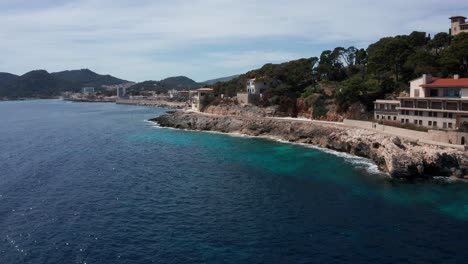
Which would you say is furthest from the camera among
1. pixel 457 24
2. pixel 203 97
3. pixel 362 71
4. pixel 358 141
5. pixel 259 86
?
pixel 203 97

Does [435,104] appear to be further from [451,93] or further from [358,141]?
[358,141]

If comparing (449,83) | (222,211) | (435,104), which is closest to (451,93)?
(449,83)

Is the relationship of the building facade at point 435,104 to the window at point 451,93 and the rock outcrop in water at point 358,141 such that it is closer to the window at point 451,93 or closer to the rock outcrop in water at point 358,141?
the window at point 451,93

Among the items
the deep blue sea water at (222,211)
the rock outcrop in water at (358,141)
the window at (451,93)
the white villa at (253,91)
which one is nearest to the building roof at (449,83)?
the window at (451,93)

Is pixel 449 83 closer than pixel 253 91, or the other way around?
pixel 449 83

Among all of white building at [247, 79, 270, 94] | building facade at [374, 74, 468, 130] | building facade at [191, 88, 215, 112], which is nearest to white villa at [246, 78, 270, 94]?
white building at [247, 79, 270, 94]

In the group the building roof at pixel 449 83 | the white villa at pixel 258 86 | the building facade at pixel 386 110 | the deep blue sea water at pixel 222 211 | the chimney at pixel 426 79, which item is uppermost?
the white villa at pixel 258 86

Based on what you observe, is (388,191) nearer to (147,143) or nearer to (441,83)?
(441,83)
